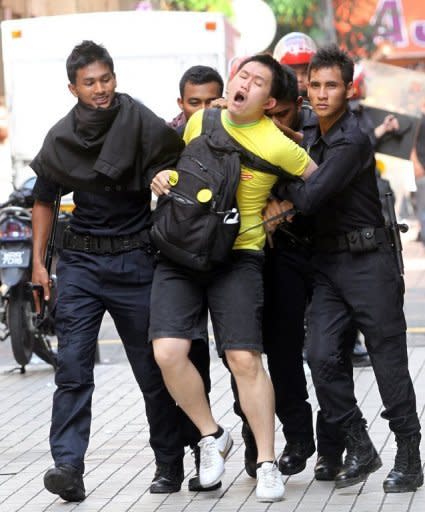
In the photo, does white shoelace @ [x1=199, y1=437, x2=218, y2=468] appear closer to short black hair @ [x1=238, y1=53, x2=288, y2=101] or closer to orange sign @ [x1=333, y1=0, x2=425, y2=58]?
short black hair @ [x1=238, y1=53, x2=288, y2=101]

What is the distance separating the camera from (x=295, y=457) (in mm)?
7328

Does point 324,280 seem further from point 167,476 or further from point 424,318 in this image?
point 424,318

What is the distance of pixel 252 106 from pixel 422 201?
32.9 ft

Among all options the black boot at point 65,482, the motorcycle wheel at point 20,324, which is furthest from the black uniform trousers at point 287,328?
the motorcycle wheel at point 20,324

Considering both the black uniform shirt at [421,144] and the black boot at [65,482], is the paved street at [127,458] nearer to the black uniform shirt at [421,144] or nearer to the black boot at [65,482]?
the black boot at [65,482]

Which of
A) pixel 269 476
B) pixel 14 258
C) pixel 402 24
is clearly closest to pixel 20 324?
pixel 14 258

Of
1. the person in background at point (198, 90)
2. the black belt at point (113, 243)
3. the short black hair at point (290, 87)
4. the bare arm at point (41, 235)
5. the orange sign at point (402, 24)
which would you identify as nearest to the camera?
the short black hair at point (290, 87)

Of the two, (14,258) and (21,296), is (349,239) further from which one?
(14,258)

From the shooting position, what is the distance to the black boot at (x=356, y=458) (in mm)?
7016

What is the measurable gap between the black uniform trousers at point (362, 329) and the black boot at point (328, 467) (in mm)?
263

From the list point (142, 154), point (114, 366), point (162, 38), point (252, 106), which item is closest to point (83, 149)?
point (142, 154)

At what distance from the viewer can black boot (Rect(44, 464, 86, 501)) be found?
697 centimetres

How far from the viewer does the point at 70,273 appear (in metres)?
7.25

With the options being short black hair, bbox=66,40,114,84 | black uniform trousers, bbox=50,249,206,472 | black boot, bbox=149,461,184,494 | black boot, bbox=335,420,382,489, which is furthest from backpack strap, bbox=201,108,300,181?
black boot, bbox=149,461,184,494
